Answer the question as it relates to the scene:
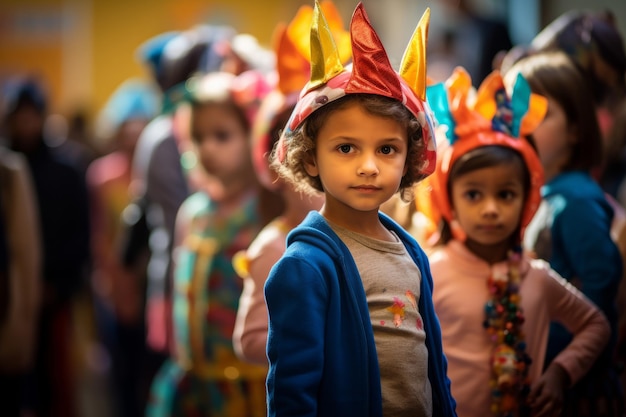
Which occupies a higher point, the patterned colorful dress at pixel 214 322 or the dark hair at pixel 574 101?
the dark hair at pixel 574 101

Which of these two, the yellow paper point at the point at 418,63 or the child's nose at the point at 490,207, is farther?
the child's nose at the point at 490,207

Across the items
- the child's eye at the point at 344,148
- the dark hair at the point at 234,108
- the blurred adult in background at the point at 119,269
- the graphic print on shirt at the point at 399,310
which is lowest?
the blurred adult in background at the point at 119,269

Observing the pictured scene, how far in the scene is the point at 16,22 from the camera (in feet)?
52.5

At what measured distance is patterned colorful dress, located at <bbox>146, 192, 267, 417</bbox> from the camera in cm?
444

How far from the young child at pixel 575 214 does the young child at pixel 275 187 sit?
0.83 meters

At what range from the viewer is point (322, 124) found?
8.74 feet

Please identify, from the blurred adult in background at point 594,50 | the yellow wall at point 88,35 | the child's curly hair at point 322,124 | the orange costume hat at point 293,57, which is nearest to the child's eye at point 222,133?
the orange costume hat at point 293,57

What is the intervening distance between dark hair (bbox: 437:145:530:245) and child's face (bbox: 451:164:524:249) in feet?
0.04

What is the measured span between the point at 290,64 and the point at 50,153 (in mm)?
4013

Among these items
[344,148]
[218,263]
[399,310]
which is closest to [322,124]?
[344,148]

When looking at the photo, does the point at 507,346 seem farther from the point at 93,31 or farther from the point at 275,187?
the point at 93,31

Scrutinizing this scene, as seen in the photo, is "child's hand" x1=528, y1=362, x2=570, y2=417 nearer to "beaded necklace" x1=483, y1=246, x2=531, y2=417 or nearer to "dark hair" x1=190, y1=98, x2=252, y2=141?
"beaded necklace" x1=483, y1=246, x2=531, y2=417

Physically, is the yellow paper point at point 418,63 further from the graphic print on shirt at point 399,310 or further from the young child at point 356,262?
the graphic print on shirt at point 399,310

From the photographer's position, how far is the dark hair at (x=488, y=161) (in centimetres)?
320
